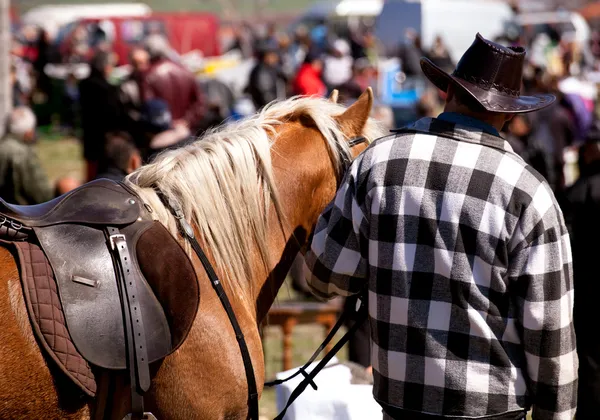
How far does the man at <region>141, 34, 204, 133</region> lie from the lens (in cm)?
1027

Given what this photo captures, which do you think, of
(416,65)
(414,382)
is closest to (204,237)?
(414,382)

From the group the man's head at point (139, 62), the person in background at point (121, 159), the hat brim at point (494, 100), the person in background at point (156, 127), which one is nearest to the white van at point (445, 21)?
the man's head at point (139, 62)

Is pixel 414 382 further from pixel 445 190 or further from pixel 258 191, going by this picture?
pixel 258 191

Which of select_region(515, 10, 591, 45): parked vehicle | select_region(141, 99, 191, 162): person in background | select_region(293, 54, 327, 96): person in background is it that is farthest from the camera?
select_region(515, 10, 591, 45): parked vehicle

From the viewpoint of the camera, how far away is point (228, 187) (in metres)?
2.76

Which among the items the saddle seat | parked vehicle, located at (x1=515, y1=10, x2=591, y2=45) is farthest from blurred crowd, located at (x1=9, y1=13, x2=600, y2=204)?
parked vehicle, located at (x1=515, y1=10, x2=591, y2=45)

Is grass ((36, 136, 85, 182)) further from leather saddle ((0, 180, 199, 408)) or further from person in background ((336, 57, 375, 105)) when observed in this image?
leather saddle ((0, 180, 199, 408))

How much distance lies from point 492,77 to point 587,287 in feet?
6.25

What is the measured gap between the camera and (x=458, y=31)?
64.5ft

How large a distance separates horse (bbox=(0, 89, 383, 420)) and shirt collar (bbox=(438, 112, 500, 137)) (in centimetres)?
51

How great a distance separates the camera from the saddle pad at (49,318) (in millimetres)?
2367

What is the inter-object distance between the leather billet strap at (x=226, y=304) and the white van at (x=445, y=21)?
1683cm

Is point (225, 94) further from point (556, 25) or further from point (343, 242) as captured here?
point (556, 25)

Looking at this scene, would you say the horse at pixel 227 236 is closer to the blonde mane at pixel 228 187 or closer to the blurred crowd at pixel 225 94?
the blonde mane at pixel 228 187
